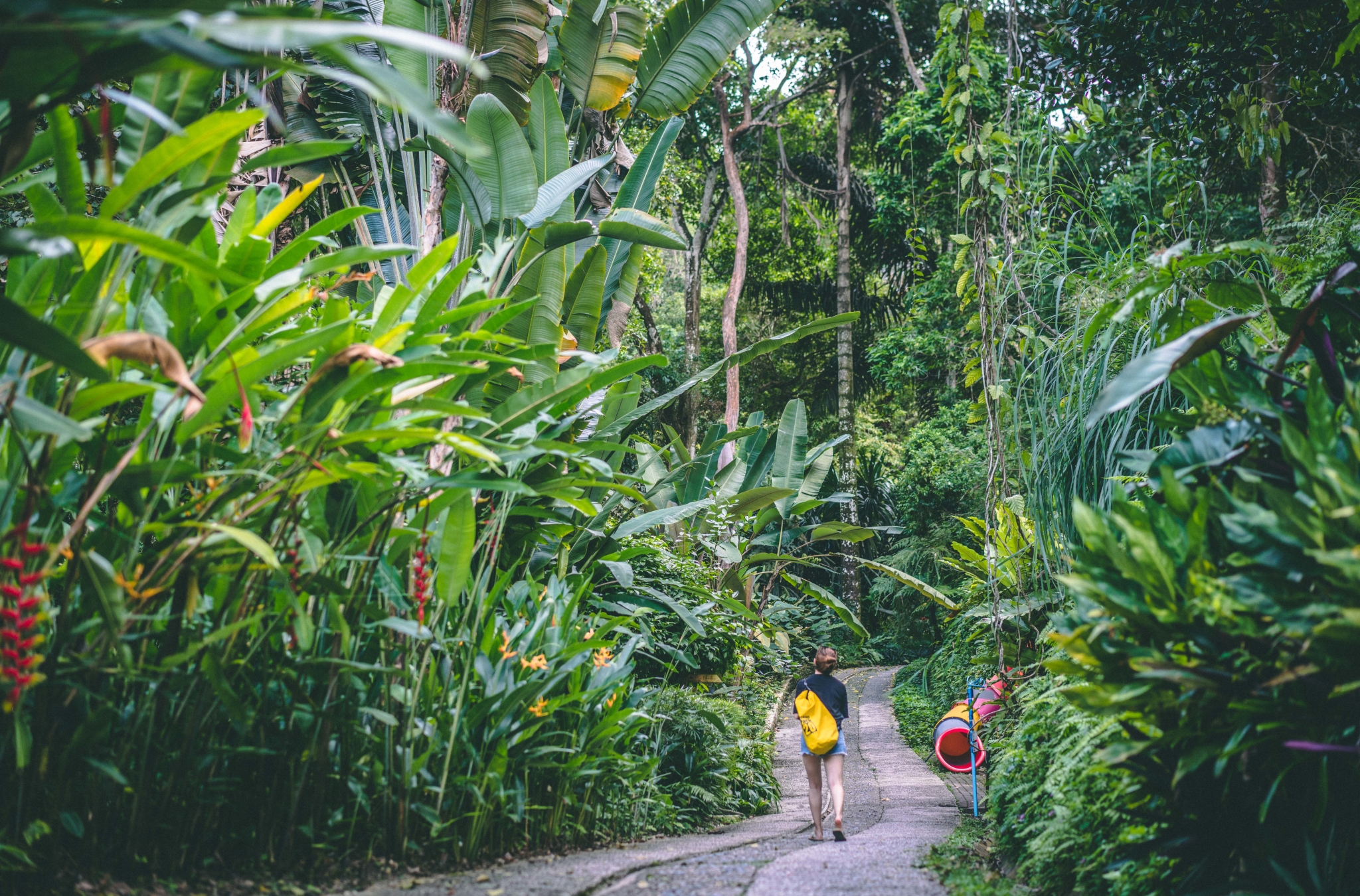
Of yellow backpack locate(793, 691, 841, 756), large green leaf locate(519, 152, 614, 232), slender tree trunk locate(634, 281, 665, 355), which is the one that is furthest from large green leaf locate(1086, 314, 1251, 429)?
slender tree trunk locate(634, 281, 665, 355)

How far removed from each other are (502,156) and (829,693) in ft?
11.7

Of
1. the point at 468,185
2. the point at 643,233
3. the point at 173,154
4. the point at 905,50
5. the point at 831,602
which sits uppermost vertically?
the point at 905,50

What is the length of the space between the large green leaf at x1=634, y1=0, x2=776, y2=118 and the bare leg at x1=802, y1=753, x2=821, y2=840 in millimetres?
4291

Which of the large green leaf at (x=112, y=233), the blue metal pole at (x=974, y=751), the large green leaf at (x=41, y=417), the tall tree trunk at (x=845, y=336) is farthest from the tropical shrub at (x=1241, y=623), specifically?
the tall tree trunk at (x=845, y=336)

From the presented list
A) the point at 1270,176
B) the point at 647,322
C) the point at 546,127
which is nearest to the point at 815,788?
the point at 546,127

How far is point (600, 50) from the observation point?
5367 mm

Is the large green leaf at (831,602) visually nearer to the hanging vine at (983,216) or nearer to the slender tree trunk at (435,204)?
the hanging vine at (983,216)

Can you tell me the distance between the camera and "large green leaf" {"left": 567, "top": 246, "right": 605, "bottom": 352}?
5031mm

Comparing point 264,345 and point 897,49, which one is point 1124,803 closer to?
point 264,345

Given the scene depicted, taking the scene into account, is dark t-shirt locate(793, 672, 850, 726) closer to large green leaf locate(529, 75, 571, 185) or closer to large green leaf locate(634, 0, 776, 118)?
large green leaf locate(529, 75, 571, 185)

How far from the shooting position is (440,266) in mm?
2885

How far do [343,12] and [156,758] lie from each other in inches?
193

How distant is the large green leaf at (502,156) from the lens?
4.30m

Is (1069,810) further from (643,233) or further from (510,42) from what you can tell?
(510,42)
